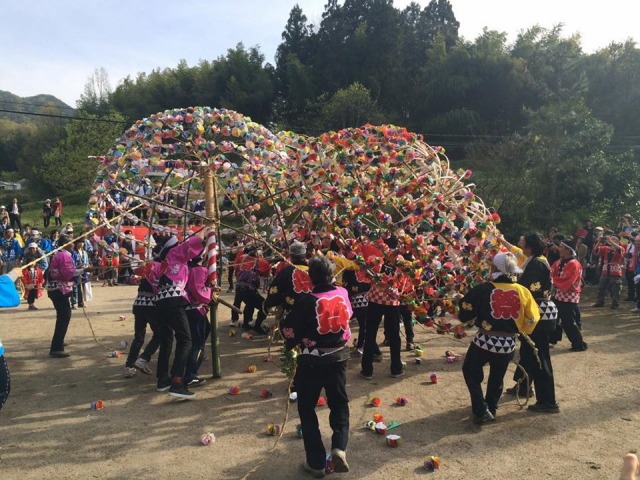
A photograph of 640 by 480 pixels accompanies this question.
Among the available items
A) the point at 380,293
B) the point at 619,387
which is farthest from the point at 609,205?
the point at 380,293

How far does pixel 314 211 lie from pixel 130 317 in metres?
5.87

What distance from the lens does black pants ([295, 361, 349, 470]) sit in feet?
13.9

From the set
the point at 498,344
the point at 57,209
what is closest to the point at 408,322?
the point at 498,344

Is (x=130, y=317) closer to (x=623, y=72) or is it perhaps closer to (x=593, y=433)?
(x=593, y=433)

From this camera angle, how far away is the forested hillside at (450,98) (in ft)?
60.2

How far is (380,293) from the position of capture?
21.6 feet

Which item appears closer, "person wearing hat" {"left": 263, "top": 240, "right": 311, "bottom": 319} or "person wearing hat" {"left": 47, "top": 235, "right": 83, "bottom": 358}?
"person wearing hat" {"left": 263, "top": 240, "right": 311, "bottom": 319}

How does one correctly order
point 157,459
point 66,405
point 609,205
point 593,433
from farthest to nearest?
point 609,205 < point 66,405 < point 593,433 < point 157,459

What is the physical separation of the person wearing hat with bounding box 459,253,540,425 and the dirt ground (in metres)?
0.45

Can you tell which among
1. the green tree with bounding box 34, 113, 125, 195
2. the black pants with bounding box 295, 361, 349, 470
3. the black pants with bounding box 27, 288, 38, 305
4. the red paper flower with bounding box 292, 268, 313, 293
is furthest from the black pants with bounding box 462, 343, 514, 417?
the green tree with bounding box 34, 113, 125, 195

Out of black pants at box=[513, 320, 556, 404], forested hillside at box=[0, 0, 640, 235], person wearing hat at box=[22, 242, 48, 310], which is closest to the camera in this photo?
black pants at box=[513, 320, 556, 404]

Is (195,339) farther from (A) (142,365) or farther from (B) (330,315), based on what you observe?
(B) (330,315)

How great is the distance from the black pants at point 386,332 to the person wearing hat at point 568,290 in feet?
8.38

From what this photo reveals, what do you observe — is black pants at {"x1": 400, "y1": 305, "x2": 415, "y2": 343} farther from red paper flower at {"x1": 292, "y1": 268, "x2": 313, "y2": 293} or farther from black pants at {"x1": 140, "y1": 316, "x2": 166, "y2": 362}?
black pants at {"x1": 140, "y1": 316, "x2": 166, "y2": 362}
